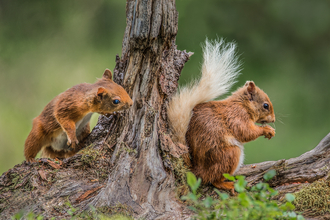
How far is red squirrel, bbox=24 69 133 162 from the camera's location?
1789mm

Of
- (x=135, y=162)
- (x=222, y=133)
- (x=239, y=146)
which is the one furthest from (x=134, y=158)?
(x=239, y=146)

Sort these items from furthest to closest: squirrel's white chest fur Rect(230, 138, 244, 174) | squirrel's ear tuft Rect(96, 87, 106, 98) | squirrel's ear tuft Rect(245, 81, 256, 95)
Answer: squirrel's ear tuft Rect(245, 81, 256, 95), squirrel's white chest fur Rect(230, 138, 244, 174), squirrel's ear tuft Rect(96, 87, 106, 98)

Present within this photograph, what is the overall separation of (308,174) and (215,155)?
0.59 m

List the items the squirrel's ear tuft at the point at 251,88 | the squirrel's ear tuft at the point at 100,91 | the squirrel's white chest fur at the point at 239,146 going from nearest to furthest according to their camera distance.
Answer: the squirrel's ear tuft at the point at 100,91, the squirrel's white chest fur at the point at 239,146, the squirrel's ear tuft at the point at 251,88

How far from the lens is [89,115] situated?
206 cm

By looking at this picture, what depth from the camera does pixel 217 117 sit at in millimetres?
1961

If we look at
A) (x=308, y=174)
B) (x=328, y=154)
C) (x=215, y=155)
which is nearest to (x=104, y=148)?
(x=215, y=155)

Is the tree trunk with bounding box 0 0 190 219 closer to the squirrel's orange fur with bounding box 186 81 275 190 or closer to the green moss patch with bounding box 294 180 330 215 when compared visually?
the squirrel's orange fur with bounding box 186 81 275 190

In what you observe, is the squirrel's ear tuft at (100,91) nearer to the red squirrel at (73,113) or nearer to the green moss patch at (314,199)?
the red squirrel at (73,113)

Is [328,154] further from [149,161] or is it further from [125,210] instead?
[125,210]

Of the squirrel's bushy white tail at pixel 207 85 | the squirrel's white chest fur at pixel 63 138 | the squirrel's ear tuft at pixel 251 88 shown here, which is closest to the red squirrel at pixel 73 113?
the squirrel's white chest fur at pixel 63 138

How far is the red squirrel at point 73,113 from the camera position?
1.79m

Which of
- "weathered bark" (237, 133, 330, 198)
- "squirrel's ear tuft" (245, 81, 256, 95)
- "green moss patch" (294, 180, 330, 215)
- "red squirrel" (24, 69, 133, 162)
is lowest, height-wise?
"green moss patch" (294, 180, 330, 215)

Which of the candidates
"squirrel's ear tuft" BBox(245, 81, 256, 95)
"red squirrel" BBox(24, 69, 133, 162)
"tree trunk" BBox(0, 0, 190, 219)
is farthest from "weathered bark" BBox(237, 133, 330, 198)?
"red squirrel" BBox(24, 69, 133, 162)
